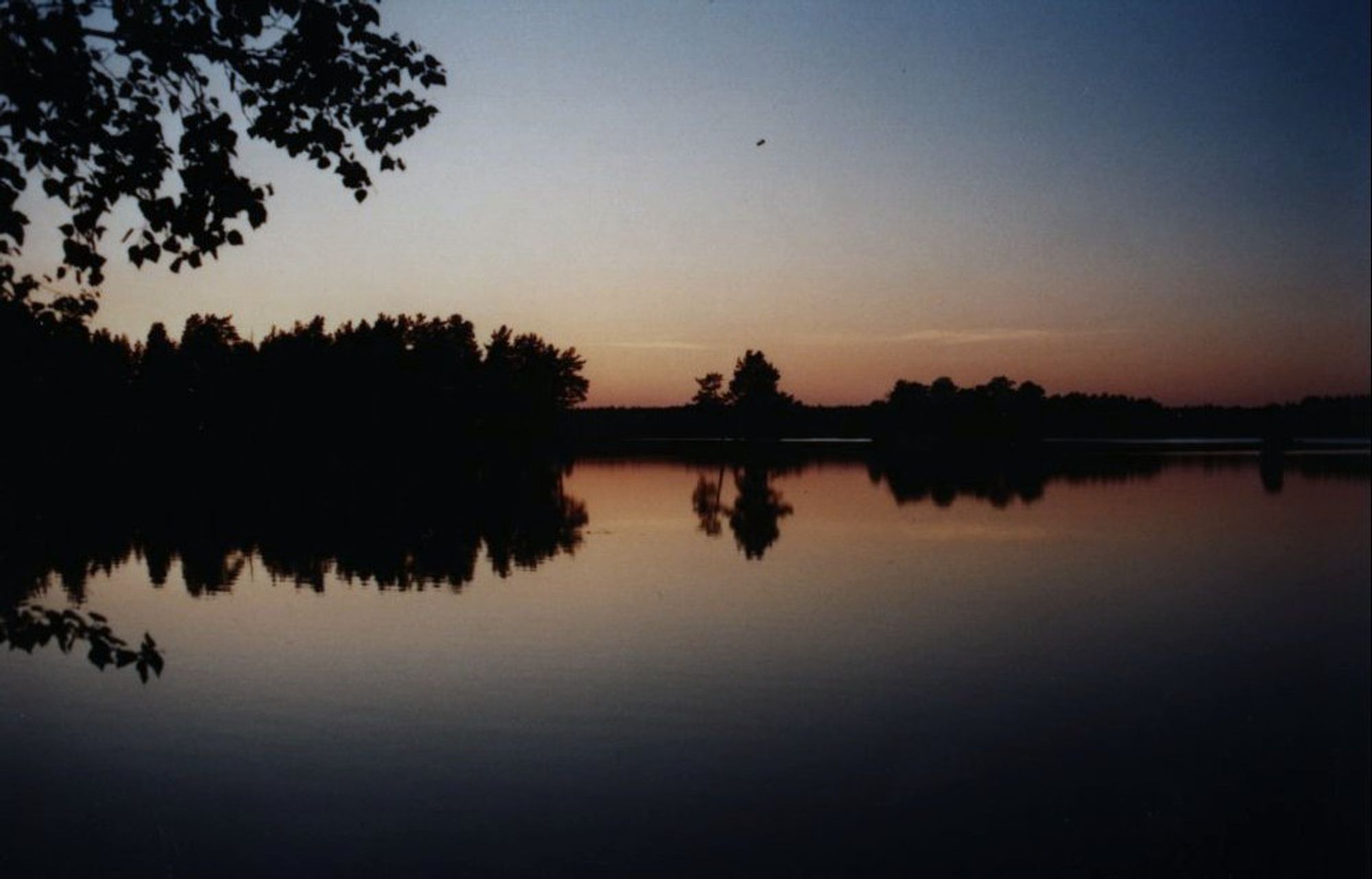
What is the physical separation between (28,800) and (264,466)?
286 ft

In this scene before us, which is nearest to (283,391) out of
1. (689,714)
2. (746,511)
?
(746,511)

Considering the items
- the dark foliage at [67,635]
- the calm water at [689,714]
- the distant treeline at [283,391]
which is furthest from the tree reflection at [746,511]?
the distant treeline at [283,391]

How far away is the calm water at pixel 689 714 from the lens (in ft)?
39.2

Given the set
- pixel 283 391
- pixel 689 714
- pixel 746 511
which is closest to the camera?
pixel 689 714

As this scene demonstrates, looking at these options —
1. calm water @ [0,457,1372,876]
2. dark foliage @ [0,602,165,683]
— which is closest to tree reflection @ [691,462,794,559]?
calm water @ [0,457,1372,876]

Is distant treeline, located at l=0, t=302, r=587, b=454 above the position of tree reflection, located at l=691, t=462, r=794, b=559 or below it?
above

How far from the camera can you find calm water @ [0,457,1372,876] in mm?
11953

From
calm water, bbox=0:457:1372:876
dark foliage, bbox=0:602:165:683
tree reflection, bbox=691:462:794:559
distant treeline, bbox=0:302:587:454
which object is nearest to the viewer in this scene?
dark foliage, bbox=0:602:165:683

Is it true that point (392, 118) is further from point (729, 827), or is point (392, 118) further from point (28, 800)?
point (28, 800)

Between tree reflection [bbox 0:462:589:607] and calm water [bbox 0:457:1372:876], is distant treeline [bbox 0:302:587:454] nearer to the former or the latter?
tree reflection [bbox 0:462:589:607]

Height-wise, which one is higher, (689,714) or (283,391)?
(283,391)

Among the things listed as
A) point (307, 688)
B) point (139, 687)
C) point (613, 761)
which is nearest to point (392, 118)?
point (613, 761)

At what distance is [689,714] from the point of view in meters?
16.9

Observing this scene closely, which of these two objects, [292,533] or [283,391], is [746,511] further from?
[283,391]
